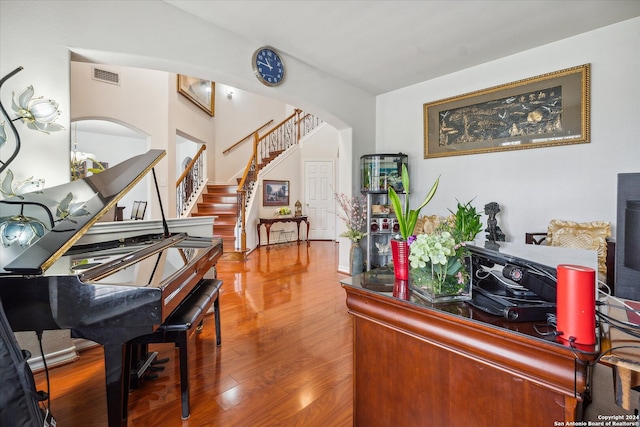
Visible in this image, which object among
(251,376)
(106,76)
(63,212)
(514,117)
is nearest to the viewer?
(63,212)

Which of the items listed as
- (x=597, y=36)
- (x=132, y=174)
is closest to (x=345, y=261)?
(x=132, y=174)

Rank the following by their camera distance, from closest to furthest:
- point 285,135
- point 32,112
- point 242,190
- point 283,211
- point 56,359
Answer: point 32,112 < point 56,359 < point 242,190 < point 283,211 < point 285,135

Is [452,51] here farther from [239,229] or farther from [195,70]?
[239,229]

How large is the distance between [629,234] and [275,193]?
702 centimetres

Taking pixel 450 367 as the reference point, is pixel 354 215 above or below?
above

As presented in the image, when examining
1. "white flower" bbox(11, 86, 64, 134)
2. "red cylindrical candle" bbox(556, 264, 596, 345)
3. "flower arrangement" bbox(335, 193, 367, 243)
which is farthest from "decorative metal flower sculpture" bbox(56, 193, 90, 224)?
"flower arrangement" bbox(335, 193, 367, 243)

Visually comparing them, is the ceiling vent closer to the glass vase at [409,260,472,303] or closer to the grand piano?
the grand piano

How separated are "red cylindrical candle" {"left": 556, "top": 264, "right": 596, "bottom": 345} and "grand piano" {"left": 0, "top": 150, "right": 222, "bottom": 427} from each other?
4.92ft

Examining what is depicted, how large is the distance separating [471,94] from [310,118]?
216 inches

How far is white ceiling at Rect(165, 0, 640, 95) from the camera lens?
2656 millimetres

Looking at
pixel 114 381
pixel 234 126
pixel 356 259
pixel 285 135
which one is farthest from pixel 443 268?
pixel 234 126

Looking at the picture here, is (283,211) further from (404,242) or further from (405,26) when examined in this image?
(404,242)

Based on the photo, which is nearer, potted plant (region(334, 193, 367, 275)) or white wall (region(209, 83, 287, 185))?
potted plant (region(334, 193, 367, 275))

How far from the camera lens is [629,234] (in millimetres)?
913
